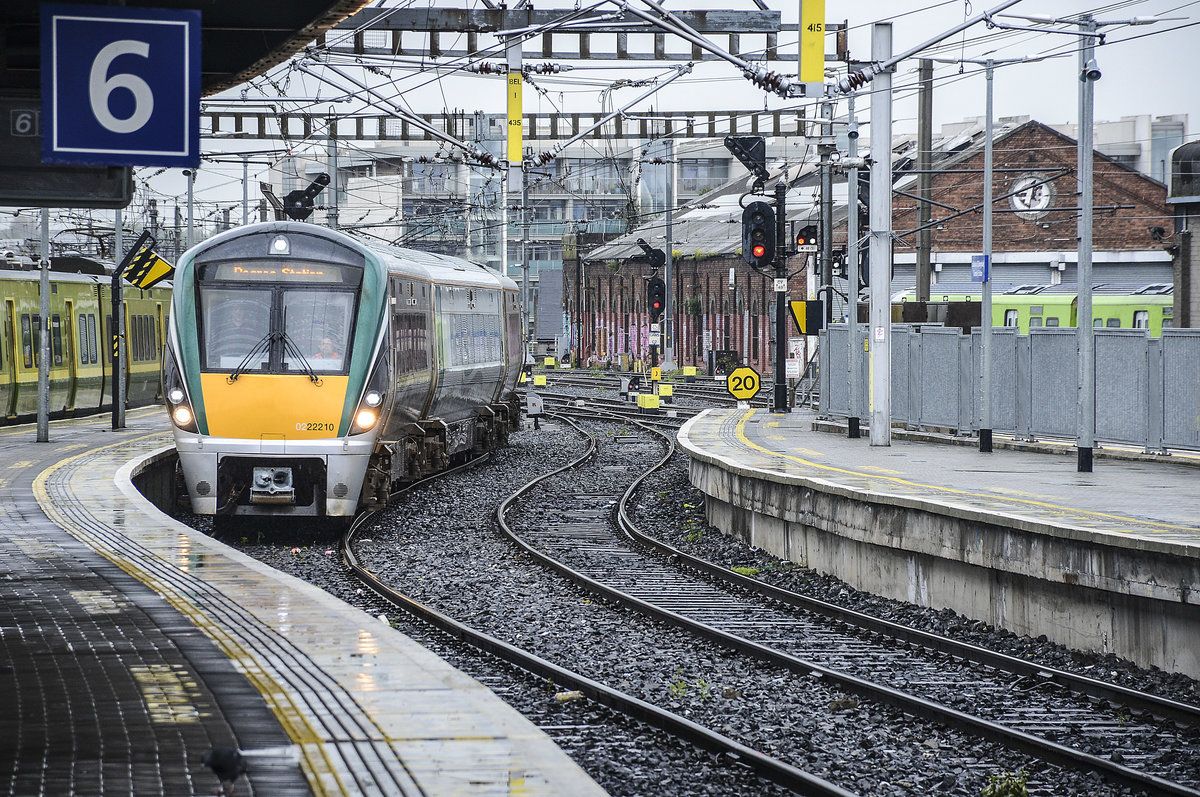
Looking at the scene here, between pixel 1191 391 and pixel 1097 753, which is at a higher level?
pixel 1191 391

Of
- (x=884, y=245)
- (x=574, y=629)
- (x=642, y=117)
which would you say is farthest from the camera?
(x=642, y=117)

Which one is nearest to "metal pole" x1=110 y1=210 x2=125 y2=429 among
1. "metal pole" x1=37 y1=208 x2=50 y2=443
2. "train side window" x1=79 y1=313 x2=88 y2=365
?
"metal pole" x1=37 y1=208 x2=50 y2=443

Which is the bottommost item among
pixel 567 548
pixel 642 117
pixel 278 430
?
pixel 567 548

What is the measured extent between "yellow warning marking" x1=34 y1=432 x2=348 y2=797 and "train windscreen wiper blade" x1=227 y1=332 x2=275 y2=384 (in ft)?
8.65

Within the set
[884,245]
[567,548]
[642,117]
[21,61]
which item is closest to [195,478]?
[567,548]

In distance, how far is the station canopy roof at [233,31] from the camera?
1082 cm

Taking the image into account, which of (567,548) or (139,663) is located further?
(567,548)

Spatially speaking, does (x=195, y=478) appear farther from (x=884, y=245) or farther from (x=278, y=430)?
(x=884, y=245)

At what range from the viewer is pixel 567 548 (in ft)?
54.7

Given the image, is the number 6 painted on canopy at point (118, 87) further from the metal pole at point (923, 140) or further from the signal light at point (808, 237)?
the metal pole at point (923, 140)

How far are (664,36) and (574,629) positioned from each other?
16.6 m

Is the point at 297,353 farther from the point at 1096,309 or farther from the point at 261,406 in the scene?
the point at 1096,309

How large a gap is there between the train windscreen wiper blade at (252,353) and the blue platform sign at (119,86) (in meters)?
8.14

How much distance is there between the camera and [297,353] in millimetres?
16547
